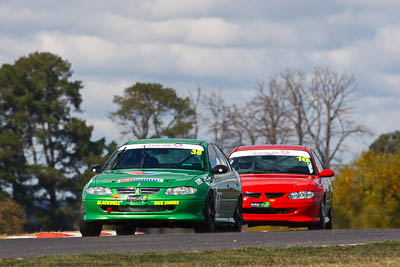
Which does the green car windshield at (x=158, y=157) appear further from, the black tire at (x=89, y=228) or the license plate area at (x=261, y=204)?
the license plate area at (x=261, y=204)

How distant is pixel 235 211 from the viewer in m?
17.7

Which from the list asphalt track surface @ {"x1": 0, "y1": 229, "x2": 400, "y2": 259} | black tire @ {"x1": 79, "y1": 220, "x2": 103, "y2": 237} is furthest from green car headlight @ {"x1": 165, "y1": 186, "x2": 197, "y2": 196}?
black tire @ {"x1": 79, "y1": 220, "x2": 103, "y2": 237}

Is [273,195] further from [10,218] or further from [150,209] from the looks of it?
[10,218]

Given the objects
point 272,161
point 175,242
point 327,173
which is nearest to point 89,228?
point 175,242

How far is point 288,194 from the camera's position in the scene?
19.0 m

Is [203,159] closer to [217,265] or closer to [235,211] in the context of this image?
[235,211]

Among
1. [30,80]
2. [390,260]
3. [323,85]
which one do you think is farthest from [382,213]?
[390,260]

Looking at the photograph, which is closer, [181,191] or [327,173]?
[181,191]

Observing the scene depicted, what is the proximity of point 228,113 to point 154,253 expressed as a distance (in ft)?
239

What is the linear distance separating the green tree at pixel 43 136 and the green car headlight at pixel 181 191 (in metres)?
59.1

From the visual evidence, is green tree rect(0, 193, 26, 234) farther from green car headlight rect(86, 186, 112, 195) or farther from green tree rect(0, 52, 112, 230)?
green car headlight rect(86, 186, 112, 195)

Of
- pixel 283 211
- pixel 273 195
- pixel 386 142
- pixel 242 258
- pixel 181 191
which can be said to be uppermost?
pixel 386 142

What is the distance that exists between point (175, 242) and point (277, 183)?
5.40 m

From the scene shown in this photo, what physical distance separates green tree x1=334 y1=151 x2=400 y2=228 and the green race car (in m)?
53.5
